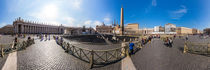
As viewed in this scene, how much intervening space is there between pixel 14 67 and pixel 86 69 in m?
3.98

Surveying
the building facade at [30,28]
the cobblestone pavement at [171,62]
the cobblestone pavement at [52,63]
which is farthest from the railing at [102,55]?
the building facade at [30,28]

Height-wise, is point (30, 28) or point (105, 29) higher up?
point (105, 29)

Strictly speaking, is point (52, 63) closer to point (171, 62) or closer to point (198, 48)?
point (171, 62)

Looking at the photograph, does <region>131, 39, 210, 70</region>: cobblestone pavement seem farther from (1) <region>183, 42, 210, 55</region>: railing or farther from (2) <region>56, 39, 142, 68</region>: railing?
(1) <region>183, 42, 210, 55</region>: railing

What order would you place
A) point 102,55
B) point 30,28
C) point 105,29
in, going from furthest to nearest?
1. point 105,29
2. point 30,28
3. point 102,55

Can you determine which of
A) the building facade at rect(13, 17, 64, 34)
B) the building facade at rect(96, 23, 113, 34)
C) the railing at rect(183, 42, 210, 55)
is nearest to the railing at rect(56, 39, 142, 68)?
the railing at rect(183, 42, 210, 55)

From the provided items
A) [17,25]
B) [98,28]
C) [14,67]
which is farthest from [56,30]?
[14,67]

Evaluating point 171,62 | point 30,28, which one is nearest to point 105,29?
point 30,28

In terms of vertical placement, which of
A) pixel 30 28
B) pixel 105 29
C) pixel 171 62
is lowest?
pixel 171 62

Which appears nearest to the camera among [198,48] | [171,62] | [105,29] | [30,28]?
[171,62]

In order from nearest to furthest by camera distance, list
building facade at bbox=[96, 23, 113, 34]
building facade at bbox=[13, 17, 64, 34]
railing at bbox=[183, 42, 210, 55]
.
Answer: railing at bbox=[183, 42, 210, 55], building facade at bbox=[13, 17, 64, 34], building facade at bbox=[96, 23, 113, 34]

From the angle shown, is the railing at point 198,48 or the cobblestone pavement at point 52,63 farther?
the railing at point 198,48

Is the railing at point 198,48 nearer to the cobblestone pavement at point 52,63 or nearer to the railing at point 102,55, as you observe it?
the railing at point 102,55

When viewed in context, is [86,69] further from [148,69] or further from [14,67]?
[14,67]
